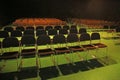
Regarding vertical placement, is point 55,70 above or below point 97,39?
below

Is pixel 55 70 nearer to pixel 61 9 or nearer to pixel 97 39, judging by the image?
pixel 97 39

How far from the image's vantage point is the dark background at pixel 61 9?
47.8 ft

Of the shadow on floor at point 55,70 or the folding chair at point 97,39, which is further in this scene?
the folding chair at point 97,39

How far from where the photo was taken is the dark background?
1458 cm

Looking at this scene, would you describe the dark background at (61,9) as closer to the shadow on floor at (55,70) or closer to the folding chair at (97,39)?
the folding chair at (97,39)

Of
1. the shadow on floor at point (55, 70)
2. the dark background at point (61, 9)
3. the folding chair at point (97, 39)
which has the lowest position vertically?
the shadow on floor at point (55, 70)

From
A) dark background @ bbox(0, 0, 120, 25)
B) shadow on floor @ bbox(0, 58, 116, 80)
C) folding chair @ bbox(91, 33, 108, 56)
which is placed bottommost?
shadow on floor @ bbox(0, 58, 116, 80)

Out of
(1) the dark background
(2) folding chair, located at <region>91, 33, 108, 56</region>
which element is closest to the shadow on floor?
(2) folding chair, located at <region>91, 33, 108, 56</region>

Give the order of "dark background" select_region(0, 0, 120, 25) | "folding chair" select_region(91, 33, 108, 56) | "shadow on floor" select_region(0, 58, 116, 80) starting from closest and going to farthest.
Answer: "shadow on floor" select_region(0, 58, 116, 80)
"folding chair" select_region(91, 33, 108, 56)
"dark background" select_region(0, 0, 120, 25)

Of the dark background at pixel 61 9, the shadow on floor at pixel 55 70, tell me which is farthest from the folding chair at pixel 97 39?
the dark background at pixel 61 9

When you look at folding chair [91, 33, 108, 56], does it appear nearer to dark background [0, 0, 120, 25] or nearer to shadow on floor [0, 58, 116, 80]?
shadow on floor [0, 58, 116, 80]

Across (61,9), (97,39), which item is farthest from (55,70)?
(61,9)

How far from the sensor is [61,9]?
16609mm

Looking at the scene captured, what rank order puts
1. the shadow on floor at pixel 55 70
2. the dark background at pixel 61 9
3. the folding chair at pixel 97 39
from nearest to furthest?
the shadow on floor at pixel 55 70 → the folding chair at pixel 97 39 → the dark background at pixel 61 9
